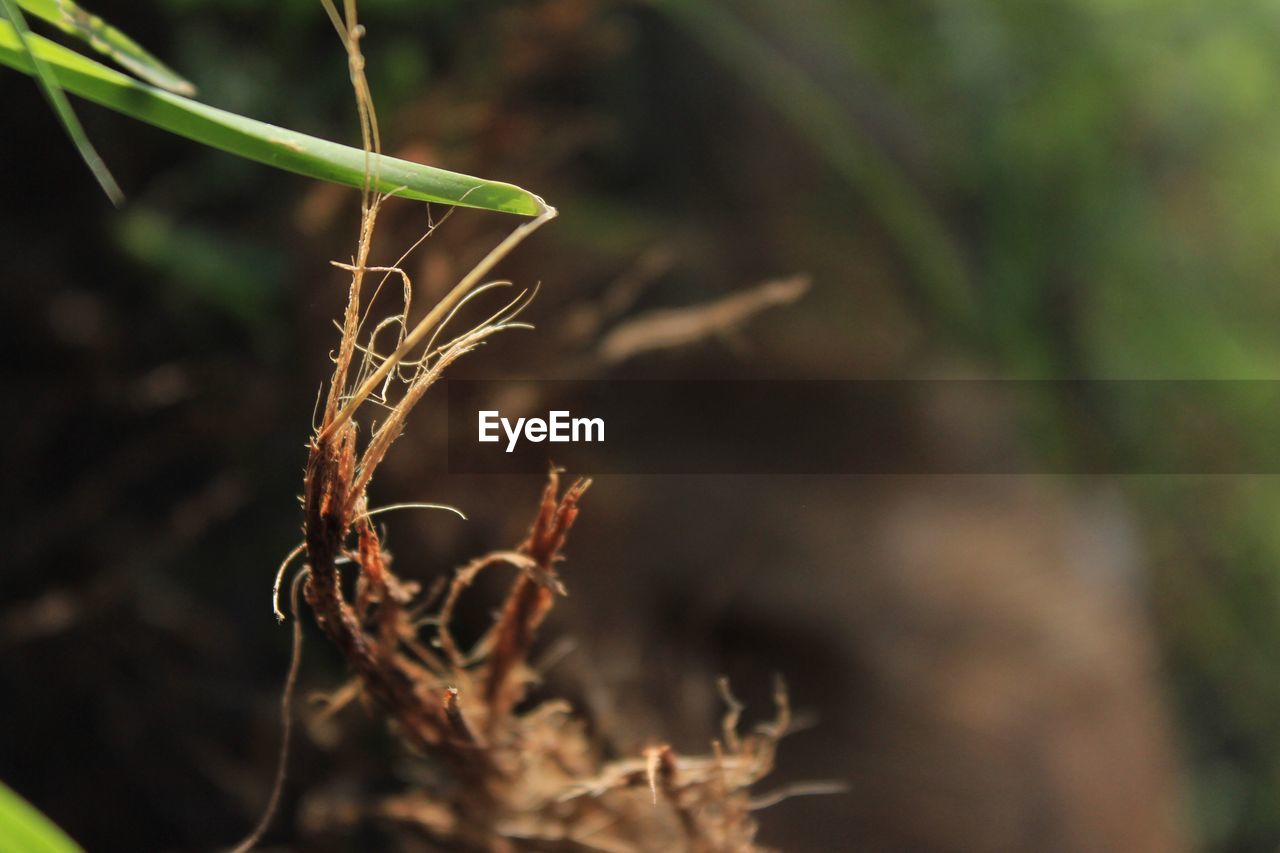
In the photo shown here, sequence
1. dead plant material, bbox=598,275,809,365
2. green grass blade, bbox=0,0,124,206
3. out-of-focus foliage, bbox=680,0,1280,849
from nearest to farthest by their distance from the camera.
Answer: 1. green grass blade, bbox=0,0,124,206
2. dead plant material, bbox=598,275,809,365
3. out-of-focus foliage, bbox=680,0,1280,849

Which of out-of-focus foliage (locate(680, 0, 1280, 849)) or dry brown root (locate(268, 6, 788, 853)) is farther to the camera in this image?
out-of-focus foliage (locate(680, 0, 1280, 849))

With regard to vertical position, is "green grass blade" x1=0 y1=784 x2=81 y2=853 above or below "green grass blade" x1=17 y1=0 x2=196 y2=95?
below

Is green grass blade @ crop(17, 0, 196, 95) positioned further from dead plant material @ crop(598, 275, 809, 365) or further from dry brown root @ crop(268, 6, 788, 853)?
dead plant material @ crop(598, 275, 809, 365)

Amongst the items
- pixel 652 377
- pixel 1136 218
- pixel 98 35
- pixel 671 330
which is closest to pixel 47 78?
pixel 98 35

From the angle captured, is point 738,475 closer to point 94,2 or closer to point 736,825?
point 736,825

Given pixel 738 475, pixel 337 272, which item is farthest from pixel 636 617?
pixel 337 272

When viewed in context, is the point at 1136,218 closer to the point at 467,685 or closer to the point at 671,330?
the point at 671,330

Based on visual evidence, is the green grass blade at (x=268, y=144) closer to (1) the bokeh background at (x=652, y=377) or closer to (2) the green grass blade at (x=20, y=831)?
(2) the green grass blade at (x=20, y=831)
